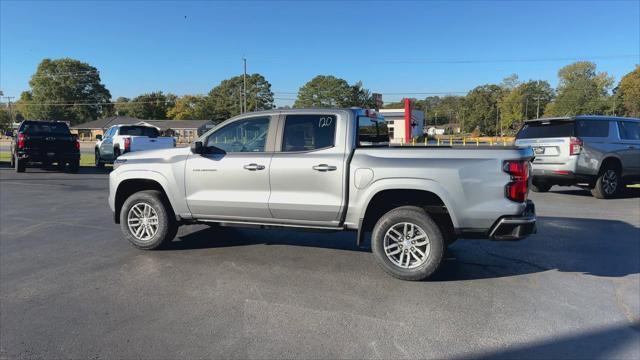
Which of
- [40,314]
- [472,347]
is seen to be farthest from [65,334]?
[472,347]

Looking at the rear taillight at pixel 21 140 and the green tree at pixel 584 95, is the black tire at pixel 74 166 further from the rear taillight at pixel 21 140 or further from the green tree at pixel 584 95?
the green tree at pixel 584 95

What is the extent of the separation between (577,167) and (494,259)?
5881 millimetres

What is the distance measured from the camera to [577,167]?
393 inches

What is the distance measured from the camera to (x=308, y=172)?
5.07m

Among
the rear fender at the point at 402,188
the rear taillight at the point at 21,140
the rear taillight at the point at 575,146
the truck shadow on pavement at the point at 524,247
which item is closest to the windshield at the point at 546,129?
the rear taillight at the point at 575,146

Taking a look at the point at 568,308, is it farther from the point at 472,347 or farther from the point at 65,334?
the point at 65,334

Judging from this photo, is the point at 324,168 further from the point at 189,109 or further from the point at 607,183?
the point at 189,109

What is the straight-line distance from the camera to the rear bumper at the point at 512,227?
14.6 feet

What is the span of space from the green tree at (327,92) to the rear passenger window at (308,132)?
319ft

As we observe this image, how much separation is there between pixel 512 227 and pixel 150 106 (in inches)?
4504

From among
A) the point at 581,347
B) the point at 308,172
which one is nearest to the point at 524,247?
the point at 581,347

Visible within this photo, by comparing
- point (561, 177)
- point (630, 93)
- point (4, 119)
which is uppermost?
point (630, 93)

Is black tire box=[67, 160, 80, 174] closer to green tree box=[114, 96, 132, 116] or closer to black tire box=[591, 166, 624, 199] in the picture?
black tire box=[591, 166, 624, 199]

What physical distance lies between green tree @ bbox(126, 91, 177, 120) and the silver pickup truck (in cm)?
10970
